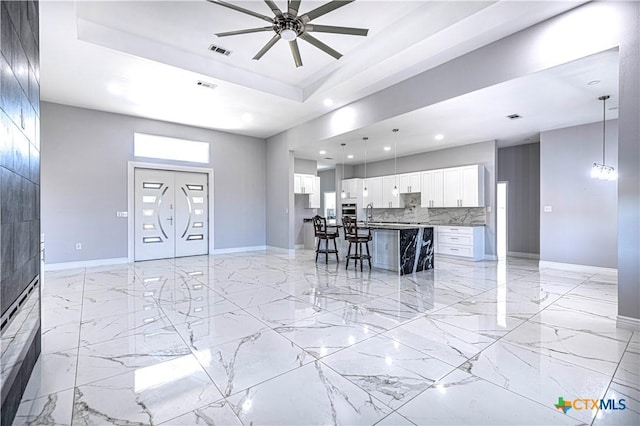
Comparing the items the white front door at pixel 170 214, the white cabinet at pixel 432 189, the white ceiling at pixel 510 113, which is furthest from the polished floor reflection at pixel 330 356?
the white cabinet at pixel 432 189

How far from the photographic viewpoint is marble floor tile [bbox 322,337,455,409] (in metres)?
1.84

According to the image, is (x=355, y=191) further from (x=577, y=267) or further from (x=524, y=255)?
(x=577, y=267)

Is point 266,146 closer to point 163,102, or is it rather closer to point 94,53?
point 163,102

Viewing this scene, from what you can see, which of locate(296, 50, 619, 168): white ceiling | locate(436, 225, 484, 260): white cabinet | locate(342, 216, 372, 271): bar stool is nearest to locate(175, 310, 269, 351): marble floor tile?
locate(342, 216, 372, 271): bar stool

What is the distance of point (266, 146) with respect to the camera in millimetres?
8664

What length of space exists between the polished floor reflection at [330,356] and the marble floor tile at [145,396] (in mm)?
10

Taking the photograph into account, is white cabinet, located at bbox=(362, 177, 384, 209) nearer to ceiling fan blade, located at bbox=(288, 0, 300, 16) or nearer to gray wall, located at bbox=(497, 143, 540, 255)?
gray wall, located at bbox=(497, 143, 540, 255)

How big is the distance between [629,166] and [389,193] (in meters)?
6.28

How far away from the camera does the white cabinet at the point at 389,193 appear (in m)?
8.81

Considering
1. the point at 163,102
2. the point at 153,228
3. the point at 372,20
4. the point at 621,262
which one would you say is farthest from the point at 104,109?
the point at 621,262

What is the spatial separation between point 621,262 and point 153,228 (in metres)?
7.88

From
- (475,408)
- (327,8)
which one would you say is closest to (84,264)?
(327,8)

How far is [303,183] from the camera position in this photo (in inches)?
366

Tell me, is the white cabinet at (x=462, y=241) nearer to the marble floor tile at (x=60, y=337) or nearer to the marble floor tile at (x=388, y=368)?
the marble floor tile at (x=388, y=368)
